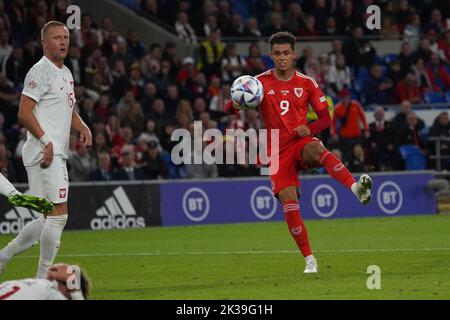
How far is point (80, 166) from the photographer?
21.6 meters

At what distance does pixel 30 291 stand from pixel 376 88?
2009cm

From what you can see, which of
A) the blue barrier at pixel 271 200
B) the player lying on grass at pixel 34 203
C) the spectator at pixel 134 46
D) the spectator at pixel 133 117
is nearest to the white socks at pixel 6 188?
the player lying on grass at pixel 34 203

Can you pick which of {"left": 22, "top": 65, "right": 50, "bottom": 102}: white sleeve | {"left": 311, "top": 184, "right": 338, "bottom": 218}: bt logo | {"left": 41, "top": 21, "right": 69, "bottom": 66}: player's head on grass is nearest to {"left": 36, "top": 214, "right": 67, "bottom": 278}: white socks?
{"left": 22, "top": 65, "right": 50, "bottom": 102}: white sleeve

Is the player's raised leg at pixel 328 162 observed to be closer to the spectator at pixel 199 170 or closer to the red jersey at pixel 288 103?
the red jersey at pixel 288 103

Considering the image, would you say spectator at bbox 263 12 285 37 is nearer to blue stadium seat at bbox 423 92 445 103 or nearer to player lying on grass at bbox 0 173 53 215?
blue stadium seat at bbox 423 92 445 103

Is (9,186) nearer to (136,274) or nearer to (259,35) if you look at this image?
(136,274)

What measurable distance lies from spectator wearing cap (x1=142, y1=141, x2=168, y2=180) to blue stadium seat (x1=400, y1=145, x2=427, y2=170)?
5.72m

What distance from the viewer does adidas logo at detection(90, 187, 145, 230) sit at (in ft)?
68.9

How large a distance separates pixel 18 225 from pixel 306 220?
571cm

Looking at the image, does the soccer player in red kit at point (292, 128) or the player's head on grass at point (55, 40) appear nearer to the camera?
the player's head on grass at point (55, 40)

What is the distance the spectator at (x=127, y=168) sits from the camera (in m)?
21.9

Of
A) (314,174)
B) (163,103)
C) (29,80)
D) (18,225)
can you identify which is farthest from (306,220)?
(29,80)

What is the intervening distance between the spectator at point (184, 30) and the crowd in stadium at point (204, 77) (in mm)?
30

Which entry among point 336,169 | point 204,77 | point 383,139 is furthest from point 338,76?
point 336,169
